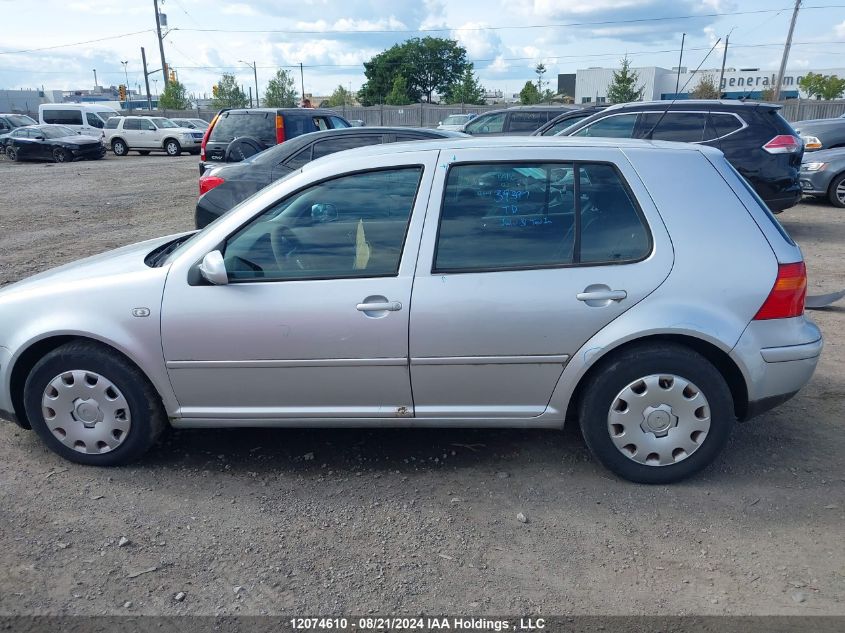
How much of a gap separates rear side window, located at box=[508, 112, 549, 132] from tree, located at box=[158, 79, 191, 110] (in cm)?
4784

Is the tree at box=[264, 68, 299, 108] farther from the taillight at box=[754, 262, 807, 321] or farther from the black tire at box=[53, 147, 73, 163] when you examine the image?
the taillight at box=[754, 262, 807, 321]

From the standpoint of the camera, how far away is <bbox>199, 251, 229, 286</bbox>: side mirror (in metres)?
3.46

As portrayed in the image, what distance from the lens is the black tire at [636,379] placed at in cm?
342

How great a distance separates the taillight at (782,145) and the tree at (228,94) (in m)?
59.1

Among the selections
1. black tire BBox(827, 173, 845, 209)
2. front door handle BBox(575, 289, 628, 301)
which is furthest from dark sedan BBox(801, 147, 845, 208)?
front door handle BBox(575, 289, 628, 301)

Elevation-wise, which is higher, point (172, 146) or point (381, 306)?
point (381, 306)

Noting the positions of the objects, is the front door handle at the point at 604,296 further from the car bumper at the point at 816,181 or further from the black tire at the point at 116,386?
the car bumper at the point at 816,181

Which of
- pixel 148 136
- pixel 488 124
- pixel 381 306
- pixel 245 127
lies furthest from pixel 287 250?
pixel 148 136

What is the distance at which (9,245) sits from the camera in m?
10.5

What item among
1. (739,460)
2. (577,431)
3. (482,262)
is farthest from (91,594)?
(739,460)

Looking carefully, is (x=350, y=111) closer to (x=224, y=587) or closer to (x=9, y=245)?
(x=9, y=245)

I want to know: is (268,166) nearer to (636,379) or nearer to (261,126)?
(261,126)

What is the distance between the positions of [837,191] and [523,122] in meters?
6.28

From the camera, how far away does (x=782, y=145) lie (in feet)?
30.9
